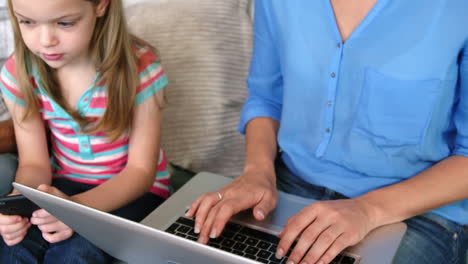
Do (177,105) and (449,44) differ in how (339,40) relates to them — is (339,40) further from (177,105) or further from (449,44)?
(177,105)

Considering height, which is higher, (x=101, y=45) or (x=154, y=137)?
(x=101, y=45)

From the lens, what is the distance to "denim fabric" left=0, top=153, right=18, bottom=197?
1.28m

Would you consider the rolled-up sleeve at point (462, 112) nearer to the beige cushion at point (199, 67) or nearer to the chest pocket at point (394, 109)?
the chest pocket at point (394, 109)

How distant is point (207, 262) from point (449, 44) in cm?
57

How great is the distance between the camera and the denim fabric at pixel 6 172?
128 cm

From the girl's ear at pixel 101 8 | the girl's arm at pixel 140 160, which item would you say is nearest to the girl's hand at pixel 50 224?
the girl's arm at pixel 140 160

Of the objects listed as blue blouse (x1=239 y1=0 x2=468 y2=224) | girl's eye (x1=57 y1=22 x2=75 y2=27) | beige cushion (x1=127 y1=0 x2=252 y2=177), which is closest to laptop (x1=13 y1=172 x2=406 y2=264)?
blue blouse (x1=239 y1=0 x2=468 y2=224)

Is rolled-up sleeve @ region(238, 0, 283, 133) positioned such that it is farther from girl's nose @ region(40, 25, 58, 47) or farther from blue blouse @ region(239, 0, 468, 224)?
girl's nose @ region(40, 25, 58, 47)

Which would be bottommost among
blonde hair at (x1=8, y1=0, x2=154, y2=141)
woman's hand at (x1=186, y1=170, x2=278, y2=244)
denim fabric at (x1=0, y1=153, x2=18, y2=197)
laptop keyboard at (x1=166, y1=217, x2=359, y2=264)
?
denim fabric at (x1=0, y1=153, x2=18, y2=197)

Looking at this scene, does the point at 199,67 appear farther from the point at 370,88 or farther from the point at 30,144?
the point at 370,88

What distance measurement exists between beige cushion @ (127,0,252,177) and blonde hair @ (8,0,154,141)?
371mm

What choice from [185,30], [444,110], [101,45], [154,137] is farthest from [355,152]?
[185,30]

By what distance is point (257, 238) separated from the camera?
920 millimetres

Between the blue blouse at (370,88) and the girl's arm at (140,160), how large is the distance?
11.5 inches
